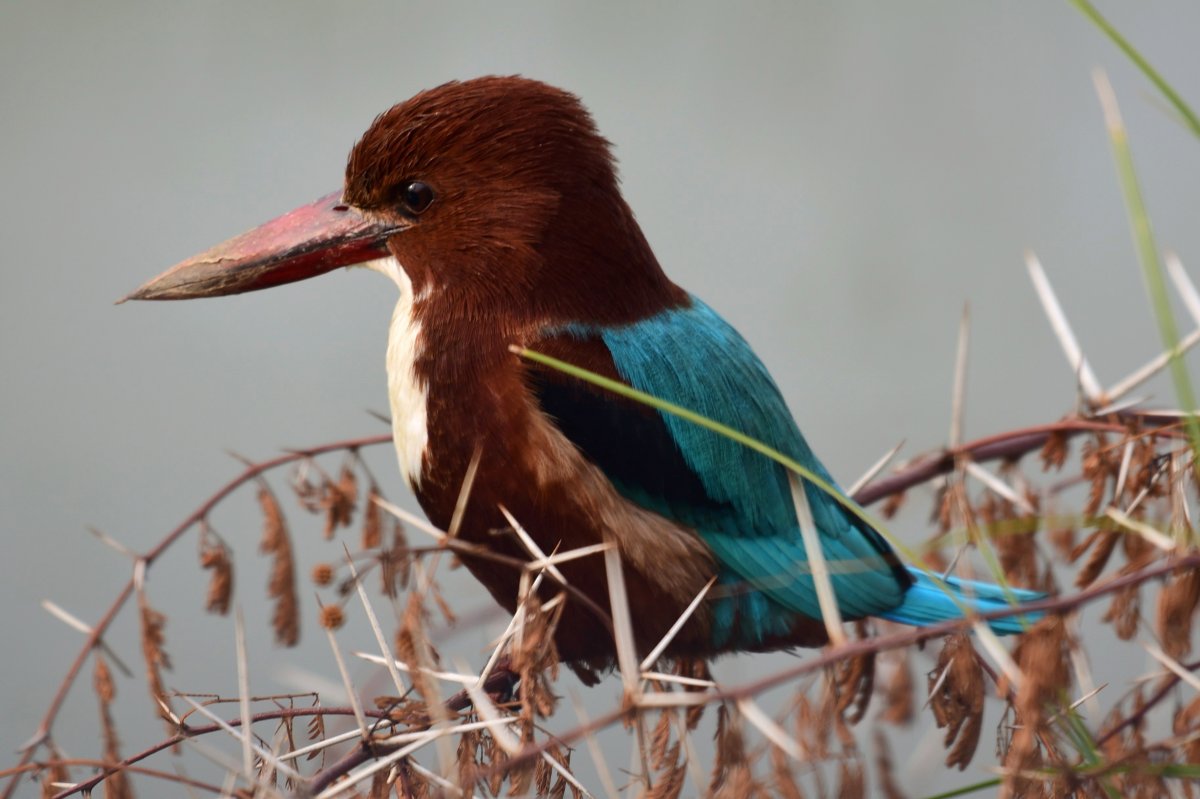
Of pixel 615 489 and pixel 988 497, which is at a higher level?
pixel 615 489

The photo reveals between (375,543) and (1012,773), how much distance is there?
24.1 inches

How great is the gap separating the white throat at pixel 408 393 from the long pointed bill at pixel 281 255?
0.20 ft

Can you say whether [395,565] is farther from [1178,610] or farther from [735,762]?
[1178,610]

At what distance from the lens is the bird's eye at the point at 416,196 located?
106 cm

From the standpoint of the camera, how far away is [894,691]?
1.16 meters

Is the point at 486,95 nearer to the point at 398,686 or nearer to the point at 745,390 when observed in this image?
the point at 745,390

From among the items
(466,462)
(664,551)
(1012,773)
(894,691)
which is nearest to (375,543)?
(466,462)

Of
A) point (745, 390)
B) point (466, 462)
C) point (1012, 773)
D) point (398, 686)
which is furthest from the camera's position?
point (745, 390)

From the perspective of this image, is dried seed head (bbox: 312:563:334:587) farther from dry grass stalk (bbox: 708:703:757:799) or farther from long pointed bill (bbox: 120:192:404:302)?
long pointed bill (bbox: 120:192:404:302)

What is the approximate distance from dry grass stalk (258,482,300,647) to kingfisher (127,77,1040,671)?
0.11 meters

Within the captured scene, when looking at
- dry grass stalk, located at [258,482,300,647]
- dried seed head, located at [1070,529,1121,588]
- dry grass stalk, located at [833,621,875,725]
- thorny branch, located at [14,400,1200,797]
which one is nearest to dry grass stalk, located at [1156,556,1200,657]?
thorny branch, located at [14,400,1200,797]

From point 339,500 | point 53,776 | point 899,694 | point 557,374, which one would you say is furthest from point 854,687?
point 53,776

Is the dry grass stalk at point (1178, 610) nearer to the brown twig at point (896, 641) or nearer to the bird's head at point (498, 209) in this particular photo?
the brown twig at point (896, 641)

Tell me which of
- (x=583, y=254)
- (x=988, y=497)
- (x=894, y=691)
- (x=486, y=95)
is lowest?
(x=894, y=691)
